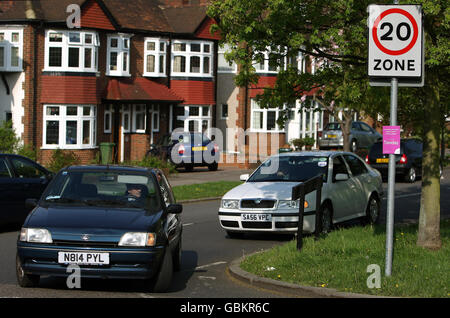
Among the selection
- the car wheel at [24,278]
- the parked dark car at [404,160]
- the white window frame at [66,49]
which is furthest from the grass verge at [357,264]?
the white window frame at [66,49]

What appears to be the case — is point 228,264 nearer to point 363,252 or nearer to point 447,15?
point 363,252

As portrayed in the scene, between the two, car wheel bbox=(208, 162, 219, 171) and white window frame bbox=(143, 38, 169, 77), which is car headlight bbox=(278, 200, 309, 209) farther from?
white window frame bbox=(143, 38, 169, 77)

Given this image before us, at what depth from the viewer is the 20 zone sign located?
32.1ft

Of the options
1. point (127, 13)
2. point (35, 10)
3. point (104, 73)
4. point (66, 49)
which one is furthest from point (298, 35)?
A: point (127, 13)

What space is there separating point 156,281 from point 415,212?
12.0 m

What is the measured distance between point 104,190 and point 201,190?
47.3 ft

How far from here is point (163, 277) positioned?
9.45 m

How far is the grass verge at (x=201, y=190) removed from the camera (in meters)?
23.2

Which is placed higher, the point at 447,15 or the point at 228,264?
the point at 447,15

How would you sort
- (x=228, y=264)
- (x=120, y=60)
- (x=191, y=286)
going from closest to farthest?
(x=191, y=286) → (x=228, y=264) → (x=120, y=60)

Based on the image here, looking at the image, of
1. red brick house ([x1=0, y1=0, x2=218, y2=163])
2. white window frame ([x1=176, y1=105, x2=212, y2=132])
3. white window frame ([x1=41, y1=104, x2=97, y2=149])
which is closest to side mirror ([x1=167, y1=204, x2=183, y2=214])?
red brick house ([x1=0, y1=0, x2=218, y2=163])

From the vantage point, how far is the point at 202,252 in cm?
1346

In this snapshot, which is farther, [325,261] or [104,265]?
[325,261]
